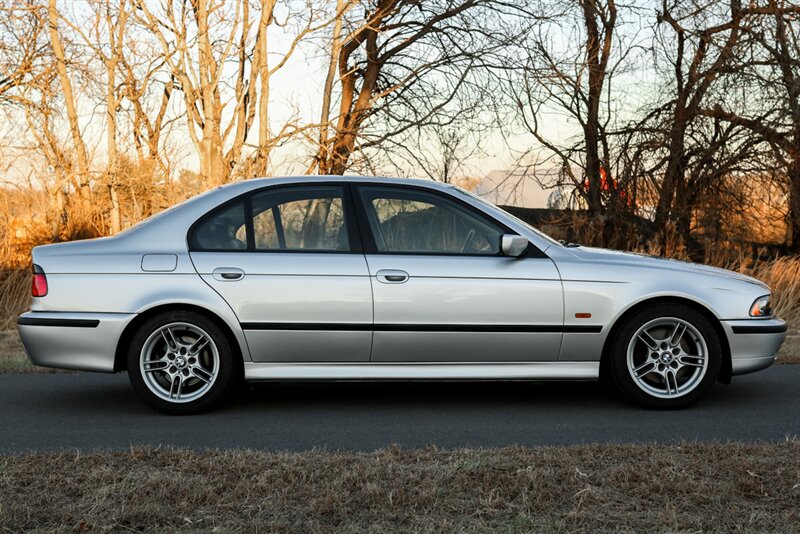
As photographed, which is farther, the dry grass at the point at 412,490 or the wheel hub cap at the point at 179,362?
the wheel hub cap at the point at 179,362

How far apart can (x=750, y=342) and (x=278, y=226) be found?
320 centimetres

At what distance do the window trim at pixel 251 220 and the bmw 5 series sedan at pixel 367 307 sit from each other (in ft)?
0.04

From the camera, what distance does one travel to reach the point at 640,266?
6750 mm

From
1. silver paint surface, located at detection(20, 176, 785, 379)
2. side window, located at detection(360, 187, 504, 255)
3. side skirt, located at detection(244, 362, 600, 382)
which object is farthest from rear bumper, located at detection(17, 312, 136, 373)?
side window, located at detection(360, 187, 504, 255)

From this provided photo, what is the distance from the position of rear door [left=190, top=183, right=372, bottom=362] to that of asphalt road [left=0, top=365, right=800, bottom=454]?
1.57 feet

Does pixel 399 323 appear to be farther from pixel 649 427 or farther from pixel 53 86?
pixel 53 86

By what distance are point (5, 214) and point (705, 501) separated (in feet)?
42.3

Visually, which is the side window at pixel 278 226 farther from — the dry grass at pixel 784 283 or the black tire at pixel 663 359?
the dry grass at pixel 784 283

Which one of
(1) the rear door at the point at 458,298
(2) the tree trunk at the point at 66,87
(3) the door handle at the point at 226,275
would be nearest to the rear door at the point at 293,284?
(3) the door handle at the point at 226,275

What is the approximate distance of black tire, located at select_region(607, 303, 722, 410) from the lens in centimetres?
671

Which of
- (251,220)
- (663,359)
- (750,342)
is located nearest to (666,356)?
(663,359)

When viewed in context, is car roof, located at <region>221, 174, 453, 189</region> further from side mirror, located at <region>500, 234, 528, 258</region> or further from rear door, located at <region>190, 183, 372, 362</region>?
side mirror, located at <region>500, 234, 528, 258</region>

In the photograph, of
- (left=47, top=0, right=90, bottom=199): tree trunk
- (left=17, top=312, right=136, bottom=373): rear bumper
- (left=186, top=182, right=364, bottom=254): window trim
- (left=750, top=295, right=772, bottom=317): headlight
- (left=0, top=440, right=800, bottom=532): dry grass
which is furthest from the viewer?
(left=47, top=0, right=90, bottom=199): tree trunk

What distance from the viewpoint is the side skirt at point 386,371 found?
6.64 metres
